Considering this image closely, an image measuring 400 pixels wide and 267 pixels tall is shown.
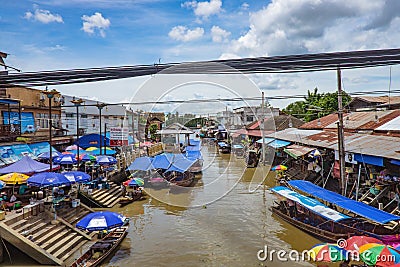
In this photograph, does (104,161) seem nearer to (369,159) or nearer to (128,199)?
(128,199)

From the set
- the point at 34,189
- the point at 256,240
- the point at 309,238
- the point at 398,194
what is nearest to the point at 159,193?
the point at 34,189

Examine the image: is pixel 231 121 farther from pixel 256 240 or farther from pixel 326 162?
pixel 256 240

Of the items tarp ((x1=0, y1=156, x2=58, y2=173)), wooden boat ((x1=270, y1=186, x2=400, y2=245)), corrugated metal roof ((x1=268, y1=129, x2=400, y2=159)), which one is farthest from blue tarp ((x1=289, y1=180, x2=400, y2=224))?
tarp ((x1=0, y1=156, x2=58, y2=173))

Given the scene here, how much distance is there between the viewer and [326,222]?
11711 millimetres

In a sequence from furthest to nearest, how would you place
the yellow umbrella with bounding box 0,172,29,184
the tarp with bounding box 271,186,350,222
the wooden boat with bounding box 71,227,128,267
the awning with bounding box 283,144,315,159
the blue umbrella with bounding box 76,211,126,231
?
the awning with bounding box 283,144,315,159, the yellow umbrella with bounding box 0,172,29,184, the tarp with bounding box 271,186,350,222, the blue umbrella with bounding box 76,211,126,231, the wooden boat with bounding box 71,227,128,267

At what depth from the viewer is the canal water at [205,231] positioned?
10500mm

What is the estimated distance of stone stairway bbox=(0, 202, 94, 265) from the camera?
9.63m

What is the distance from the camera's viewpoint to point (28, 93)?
23062 mm

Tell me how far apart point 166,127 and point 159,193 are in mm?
18629

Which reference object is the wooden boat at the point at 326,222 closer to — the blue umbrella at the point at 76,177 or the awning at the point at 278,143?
the blue umbrella at the point at 76,177

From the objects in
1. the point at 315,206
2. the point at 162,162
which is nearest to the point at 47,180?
the point at 162,162

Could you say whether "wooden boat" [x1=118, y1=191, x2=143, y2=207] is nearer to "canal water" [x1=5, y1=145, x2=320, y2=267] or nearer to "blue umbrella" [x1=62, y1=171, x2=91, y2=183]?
"canal water" [x1=5, y1=145, x2=320, y2=267]

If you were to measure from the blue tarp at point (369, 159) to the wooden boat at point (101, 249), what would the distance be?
11.0 meters

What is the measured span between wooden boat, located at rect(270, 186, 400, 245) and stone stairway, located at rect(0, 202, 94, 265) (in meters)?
8.45
